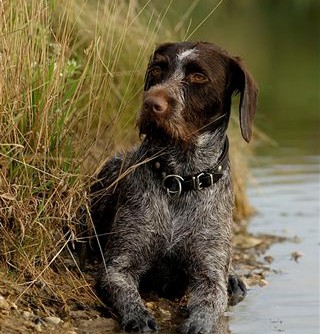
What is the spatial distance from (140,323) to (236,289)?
1.50 meters

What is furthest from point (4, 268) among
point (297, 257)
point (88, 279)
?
point (297, 257)

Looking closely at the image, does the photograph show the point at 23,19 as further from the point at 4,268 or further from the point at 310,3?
the point at 310,3

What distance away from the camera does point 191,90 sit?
7773 mm

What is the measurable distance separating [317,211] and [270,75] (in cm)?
1282

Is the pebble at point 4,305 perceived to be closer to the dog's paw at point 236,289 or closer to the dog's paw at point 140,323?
the dog's paw at point 140,323

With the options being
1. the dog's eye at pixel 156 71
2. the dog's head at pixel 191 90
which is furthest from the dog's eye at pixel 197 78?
the dog's eye at pixel 156 71

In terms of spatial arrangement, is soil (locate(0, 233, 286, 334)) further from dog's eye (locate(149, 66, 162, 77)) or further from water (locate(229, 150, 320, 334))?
dog's eye (locate(149, 66, 162, 77))

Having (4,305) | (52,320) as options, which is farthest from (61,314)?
(4,305)

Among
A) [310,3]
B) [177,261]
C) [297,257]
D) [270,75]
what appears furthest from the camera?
[310,3]

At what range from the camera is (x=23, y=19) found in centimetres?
777

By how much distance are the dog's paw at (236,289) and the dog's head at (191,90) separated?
123 cm

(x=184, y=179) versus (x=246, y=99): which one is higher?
(x=246, y=99)

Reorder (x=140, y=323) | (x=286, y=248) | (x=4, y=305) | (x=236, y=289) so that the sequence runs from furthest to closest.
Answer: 1. (x=286, y=248)
2. (x=236, y=289)
3. (x=140, y=323)
4. (x=4, y=305)

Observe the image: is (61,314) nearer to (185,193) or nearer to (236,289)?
(185,193)
